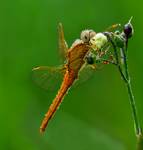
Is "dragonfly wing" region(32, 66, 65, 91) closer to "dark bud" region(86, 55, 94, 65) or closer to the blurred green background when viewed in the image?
"dark bud" region(86, 55, 94, 65)

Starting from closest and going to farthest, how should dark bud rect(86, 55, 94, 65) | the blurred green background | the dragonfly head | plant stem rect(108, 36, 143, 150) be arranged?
1. plant stem rect(108, 36, 143, 150)
2. dark bud rect(86, 55, 94, 65)
3. the dragonfly head
4. the blurred green background

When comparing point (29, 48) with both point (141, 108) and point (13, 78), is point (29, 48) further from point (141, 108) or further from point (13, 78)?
point (141, 108)

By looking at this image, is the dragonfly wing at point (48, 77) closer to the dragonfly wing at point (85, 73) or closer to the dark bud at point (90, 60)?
the dragonfly wing at point (85, 73)

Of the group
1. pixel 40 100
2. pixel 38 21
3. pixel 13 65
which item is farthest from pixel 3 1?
pixel 40 100

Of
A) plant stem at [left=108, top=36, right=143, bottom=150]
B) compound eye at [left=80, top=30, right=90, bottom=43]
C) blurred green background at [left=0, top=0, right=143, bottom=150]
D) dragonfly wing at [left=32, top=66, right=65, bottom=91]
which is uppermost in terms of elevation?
compound eye at [left=80, top=30, right=90, bottom=43]

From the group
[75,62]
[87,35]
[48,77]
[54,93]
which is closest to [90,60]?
[87,35]

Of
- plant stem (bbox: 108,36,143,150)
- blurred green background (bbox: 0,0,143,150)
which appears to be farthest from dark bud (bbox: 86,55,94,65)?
blurred green background (bbox: 0,0,143,150)

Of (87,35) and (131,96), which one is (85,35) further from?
(131,96)

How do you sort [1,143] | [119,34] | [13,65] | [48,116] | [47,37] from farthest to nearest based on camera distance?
1. [47,37]
2. [13,65]
3. [1,143]
4. [48,116]
5. [119,34]
